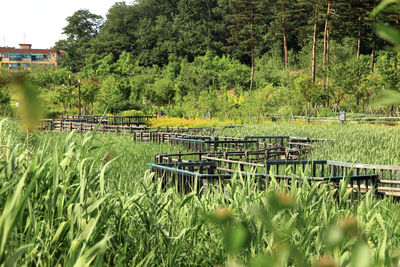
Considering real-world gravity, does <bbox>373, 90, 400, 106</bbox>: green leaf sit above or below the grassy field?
above

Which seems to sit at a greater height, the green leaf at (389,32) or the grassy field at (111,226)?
the green leaf at (389,32)

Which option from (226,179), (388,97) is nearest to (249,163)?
(226,179)

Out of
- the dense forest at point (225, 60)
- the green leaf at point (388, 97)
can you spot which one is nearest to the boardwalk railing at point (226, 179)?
the dense forest at point (225, 60)

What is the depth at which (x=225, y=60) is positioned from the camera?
65.2 meters

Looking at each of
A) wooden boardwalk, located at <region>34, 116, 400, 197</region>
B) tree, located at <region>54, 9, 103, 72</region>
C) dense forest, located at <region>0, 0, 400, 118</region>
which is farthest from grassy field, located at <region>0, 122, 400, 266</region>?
tree, located at <region>54, 9, 103, 72</region>

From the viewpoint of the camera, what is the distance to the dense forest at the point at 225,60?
33.2 metres

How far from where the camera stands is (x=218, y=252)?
2.53 metres

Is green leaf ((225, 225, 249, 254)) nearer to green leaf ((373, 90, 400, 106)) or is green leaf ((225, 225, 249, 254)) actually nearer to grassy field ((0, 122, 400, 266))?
green leaf ((373, 90, 400, 106))

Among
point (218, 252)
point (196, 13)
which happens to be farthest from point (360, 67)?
point (196, 13)

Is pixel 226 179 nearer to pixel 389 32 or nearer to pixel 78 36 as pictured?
pixel 389 32

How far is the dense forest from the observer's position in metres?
33.2

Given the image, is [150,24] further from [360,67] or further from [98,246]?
[98,246]

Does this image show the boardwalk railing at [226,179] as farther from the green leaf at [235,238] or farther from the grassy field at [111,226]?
the green leaf at [235,238]

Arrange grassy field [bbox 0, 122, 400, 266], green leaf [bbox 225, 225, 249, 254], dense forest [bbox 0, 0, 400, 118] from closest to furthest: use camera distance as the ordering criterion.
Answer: green leaf [bbox 225, 225, 249, 254] < grassy field [bbox 0, 122, 400, 266] < dense forest [bbox 0, 0, 400, 118]
